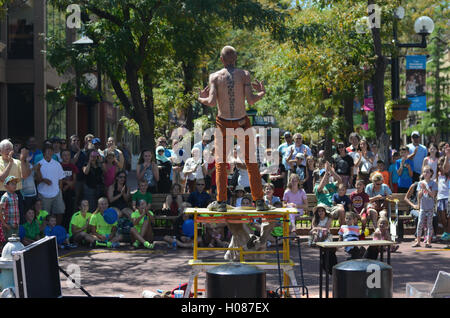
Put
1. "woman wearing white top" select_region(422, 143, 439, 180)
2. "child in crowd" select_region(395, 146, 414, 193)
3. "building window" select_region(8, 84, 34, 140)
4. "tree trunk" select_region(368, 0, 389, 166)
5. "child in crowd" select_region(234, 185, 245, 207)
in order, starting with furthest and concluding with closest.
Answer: "building window" select_region(8, 84, 34, 140) < "tree trunk" select_region(368, 0, 389, 166) < "child in crowd" select_region(395, 146, 414, 193) < "woman wearing white top" select_region(422, 143, 439, 180) < "child in crowd" select_region(234, 185, 245, 207)

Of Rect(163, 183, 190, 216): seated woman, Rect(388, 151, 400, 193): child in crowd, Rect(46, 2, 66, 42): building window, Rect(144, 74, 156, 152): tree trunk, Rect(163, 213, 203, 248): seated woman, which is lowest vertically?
Rect(163, 213, 203, 248): seated woman

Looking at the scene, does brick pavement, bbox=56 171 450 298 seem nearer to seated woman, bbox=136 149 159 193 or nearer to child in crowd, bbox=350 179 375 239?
child in crowd, bbox=350 179 375 239

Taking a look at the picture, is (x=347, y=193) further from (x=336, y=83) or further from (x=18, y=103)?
(x=18, y=103)

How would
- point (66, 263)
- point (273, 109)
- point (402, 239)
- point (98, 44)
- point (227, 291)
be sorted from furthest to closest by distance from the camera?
1. point (273, 109)
2. point (98, 44)
3. point (402, 239)
4. point (66, 263)
5. point (227, 291)

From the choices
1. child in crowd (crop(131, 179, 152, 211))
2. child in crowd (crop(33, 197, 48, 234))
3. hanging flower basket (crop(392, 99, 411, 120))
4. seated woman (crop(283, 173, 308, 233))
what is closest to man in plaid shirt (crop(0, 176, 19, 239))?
child in crowd (crop(33, 197, 48, 234))

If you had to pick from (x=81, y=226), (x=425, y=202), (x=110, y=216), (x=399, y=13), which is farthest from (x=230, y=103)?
(x=399, y=13)

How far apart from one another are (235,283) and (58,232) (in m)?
8.63

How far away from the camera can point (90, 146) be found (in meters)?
16.0

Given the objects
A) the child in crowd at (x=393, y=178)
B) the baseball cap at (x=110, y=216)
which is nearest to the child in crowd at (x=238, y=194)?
the baseball cap at (x=110, y=216)

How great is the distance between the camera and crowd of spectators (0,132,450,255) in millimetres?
13820

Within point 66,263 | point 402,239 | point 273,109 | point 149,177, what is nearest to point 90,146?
point 149,177

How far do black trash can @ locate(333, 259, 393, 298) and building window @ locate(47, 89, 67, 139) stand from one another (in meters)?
22.1

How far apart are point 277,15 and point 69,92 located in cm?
527

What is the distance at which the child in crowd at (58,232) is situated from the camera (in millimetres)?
13852
